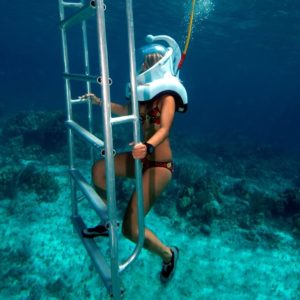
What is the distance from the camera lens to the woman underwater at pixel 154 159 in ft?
11.5

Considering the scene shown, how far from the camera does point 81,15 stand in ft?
9.51

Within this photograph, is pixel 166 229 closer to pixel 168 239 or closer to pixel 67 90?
pixel 168 239

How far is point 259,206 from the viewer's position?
33.9ft

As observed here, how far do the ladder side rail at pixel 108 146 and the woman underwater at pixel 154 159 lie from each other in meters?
0.79

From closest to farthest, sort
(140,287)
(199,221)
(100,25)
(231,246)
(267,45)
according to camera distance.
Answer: (100,25)
(140,287)
(231,246)
(199,221)
(267,45)

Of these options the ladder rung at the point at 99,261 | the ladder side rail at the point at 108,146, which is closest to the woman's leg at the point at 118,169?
the ladder rung at the point at 99,261

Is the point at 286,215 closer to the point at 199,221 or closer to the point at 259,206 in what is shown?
the point at 259,206

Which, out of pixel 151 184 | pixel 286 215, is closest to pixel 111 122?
pixel 151 184

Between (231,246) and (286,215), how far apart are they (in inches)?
143

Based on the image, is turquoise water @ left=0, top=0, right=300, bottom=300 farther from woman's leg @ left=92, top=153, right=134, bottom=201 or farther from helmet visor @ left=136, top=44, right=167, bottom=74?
helmet visor @ left=136, top=44, right=167, bottom=74

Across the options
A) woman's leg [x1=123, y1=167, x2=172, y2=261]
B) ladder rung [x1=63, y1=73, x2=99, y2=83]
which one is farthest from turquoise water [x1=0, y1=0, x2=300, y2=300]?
ladder rung [x1=63, y1=73, x2=99, y2=83]

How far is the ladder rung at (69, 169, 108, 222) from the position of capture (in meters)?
2.75

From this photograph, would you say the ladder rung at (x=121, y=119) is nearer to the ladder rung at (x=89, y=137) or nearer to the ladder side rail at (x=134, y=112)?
the ladder side rail at (x=134, y=112)

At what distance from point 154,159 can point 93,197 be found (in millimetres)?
1107
